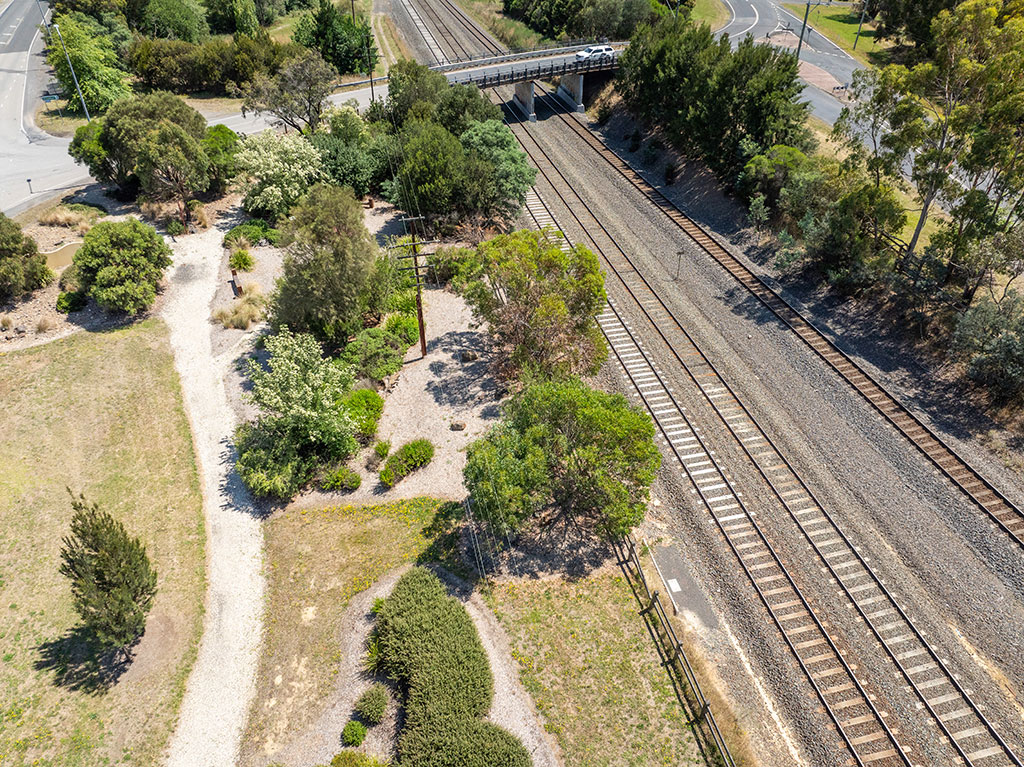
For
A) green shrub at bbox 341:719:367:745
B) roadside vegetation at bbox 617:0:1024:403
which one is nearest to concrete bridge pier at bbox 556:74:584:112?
roadside vegetation at bbox 617:0:1024:403

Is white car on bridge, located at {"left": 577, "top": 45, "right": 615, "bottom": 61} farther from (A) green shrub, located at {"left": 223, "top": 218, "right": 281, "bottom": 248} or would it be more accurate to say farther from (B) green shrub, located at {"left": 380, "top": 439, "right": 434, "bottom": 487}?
(B) green shrub, located at {"left": 380, "top": 439, "right": 434, "bottom": 487}

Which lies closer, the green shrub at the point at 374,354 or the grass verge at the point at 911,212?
the green shrub at the point at 374,354

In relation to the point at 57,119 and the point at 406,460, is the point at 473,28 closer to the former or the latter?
the point at 57,119

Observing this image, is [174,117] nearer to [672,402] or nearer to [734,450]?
[672,402]

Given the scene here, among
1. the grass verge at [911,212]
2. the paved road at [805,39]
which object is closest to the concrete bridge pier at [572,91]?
the paved road at [805,39]

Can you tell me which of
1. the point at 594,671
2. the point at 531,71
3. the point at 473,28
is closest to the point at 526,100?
the point at 531,71

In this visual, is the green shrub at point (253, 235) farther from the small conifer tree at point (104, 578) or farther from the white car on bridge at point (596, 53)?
the white car on bridge at point (596, 53)
